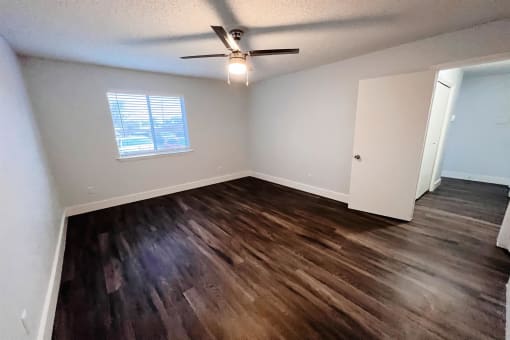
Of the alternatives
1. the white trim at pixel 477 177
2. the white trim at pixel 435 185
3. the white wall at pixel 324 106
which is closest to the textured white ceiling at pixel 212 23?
the white wall at pixel 324 106

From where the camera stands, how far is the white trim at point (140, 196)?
11.2 feet

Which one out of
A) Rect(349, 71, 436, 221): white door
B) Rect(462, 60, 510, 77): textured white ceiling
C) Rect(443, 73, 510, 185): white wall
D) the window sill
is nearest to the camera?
Rect(349, 71, 436, 221): white door

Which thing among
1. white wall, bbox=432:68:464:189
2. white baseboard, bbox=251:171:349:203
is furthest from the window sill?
white wall, bbox=432:68:464:189

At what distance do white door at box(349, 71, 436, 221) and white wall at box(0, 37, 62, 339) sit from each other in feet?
12.3

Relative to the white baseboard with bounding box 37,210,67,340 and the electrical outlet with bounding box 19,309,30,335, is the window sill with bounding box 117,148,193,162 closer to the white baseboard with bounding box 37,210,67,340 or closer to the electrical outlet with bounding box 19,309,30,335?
the white baseboard with bounding box 37,210,67,340

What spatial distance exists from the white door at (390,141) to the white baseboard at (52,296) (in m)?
3.72

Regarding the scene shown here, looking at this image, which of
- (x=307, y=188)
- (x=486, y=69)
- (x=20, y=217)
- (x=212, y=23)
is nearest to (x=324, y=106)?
(x=307, y=188)

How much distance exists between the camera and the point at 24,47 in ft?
7.88

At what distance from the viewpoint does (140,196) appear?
398cm

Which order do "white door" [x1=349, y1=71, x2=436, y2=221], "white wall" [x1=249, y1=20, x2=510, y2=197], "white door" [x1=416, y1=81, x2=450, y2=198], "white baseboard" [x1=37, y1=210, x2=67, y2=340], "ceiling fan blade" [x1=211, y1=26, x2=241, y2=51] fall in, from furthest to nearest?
1. "white door" [x1=416, y1=81, x2=450, y2=198]
2. "white door" [x1=349, y1=71, x2=436, y2=221]
3. "white wall" [x1=249, y1=20, x2=510, y2=197]
4. "ceiling fan blade" [x1=211, y1=26, x2=241, y2=51]
5. "white baseboard" [x1=37, y1=210, x2=67, y2=340]

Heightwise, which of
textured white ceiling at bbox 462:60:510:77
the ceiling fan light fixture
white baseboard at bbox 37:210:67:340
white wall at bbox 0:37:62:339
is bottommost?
white baseboard at bbox 37:210:67:340

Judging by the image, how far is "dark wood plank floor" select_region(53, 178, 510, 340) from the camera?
57.7 inches

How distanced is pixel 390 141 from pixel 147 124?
4207 mm

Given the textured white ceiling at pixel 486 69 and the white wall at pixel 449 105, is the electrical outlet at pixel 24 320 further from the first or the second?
the textured white ceiling at pixel 486 69
